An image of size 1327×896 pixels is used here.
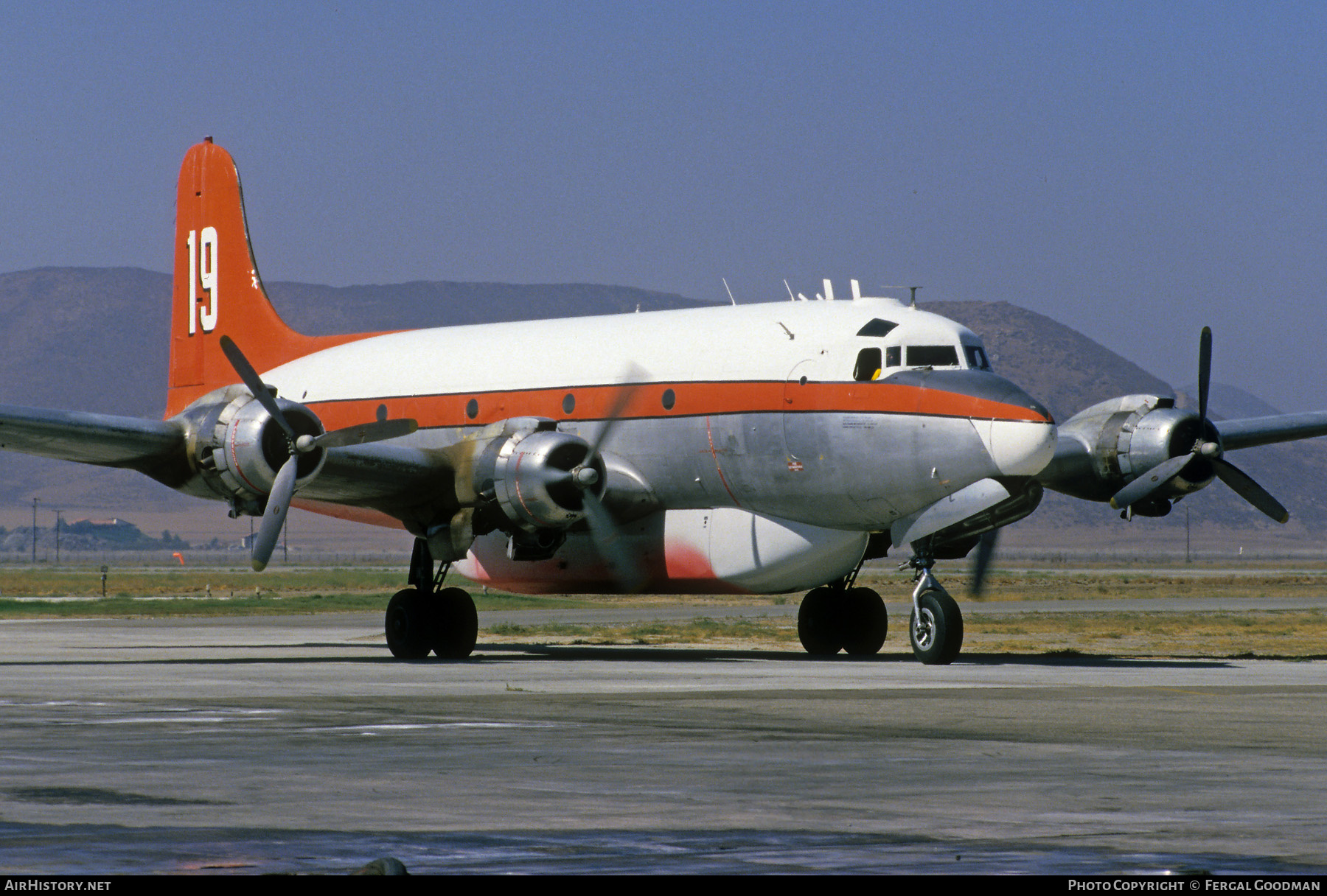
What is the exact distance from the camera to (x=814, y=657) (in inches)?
1078

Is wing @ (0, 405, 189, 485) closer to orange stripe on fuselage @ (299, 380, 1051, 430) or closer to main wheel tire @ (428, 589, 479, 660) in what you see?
main wheel tire @ (428, 589, 479, 660)

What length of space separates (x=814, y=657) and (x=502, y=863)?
64.7 feet

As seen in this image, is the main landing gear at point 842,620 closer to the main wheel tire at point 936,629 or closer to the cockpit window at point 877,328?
the main wheel tire at point 936,629

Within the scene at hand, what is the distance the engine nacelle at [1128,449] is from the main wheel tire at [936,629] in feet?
8.44

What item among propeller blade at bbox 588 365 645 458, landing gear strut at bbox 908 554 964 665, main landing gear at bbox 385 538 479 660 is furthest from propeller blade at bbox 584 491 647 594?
landing gear strut at bbox 908 554 964 665

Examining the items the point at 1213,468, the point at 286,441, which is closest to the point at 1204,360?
the point at 1213,468

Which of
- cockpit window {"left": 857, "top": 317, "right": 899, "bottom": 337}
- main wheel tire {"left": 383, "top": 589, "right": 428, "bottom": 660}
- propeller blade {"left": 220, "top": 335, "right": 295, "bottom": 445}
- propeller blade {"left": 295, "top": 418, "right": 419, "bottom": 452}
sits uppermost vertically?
cockpit window {"left": 857, "top": 317, "right": 899, "bottom": 337}

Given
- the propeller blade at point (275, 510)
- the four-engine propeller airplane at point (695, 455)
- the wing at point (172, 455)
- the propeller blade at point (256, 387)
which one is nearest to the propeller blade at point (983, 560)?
the four-engine propeller airplane at point (695, 455)

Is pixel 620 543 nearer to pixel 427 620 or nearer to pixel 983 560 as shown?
pixel 427 620

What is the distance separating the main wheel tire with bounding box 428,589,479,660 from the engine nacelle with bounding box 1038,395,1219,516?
846 centimetres

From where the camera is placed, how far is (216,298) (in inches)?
1298

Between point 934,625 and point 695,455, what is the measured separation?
4474 millimetres

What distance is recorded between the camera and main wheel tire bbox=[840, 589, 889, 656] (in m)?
28.1

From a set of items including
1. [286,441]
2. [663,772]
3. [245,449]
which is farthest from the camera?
[286,441]
